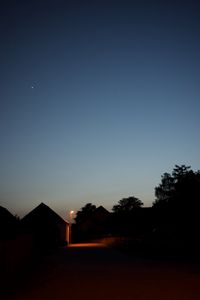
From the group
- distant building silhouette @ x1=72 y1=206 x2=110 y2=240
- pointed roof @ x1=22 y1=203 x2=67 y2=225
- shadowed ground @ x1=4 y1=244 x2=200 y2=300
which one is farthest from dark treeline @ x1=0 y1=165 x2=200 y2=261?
distant building silhouette @ x1=72 y1=206 x2=110 y2=240

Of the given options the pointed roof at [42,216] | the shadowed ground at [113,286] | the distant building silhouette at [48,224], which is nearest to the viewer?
the shadowed ground at [113,286]

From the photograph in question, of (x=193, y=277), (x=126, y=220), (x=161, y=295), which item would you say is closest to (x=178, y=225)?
(x=193, y=277)

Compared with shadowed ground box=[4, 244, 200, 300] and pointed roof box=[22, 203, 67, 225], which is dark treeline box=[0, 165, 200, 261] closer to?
pointed roof box=[22, 203, 67, 225]

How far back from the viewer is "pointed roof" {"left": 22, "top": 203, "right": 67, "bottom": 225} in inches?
2079

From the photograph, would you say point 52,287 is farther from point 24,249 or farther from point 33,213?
point 33,213

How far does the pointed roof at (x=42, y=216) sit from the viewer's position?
52.8 m

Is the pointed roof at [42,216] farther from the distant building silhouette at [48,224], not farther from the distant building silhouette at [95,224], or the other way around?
the distant building silhouette at [95,224]

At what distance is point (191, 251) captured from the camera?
25.5m

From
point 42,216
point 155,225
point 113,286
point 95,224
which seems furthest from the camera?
point 95,224

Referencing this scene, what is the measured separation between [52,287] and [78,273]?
→ 467cm

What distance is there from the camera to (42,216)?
53.8 meters

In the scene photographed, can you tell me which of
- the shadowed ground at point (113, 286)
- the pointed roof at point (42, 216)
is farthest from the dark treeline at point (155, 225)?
the shadowed ground at point (113, 286)

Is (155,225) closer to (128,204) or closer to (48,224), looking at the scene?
(48,224)

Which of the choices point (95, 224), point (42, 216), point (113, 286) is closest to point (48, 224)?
point (42, 216)
